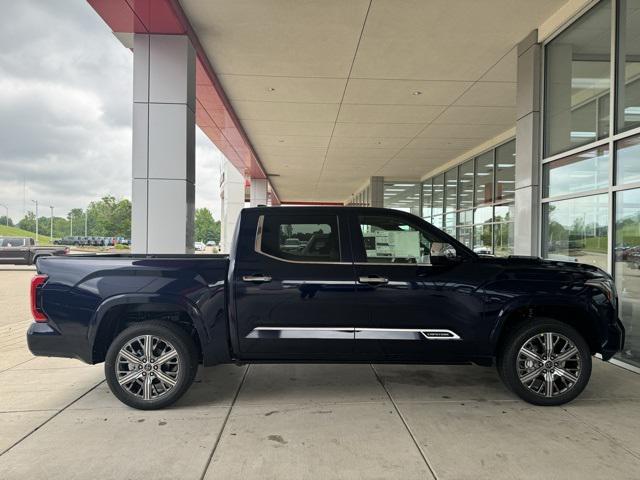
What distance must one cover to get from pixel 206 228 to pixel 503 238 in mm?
129786

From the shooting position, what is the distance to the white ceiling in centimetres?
650

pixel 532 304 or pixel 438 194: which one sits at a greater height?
pixel 438 194

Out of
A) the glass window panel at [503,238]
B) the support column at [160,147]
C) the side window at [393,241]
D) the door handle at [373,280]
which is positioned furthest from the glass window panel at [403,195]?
the door handle at [373,280]

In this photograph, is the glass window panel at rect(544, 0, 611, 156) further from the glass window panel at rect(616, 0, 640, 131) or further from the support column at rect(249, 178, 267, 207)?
the support column at rect(249, 178, 267, 207)

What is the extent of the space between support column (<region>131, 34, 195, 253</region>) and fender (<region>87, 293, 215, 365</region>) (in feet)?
9.24

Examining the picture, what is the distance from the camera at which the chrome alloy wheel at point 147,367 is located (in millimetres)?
4141

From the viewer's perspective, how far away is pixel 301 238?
4461 mm

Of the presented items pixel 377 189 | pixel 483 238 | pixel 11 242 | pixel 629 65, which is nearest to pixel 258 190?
pixel 377 189

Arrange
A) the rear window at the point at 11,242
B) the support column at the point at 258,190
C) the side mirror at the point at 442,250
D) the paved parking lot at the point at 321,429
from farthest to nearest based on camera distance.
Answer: the rear window at the point at 11,242, the support column at the point at 258,190, the side mirror at the point at 442,250, the paved parking lot at the point at 321,429

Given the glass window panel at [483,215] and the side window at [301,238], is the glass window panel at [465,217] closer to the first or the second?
the glass window panel at [483,215]

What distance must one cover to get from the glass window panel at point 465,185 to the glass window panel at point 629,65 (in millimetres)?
9991

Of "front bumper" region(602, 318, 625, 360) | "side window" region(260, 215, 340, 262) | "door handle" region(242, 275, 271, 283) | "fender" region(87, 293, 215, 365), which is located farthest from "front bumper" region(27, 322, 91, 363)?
"front bumper" region(602, 318, 625, 360)

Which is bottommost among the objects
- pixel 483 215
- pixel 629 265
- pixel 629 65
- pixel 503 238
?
pixel 629 265

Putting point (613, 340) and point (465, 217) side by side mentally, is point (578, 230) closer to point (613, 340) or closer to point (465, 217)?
point (613, 340)
